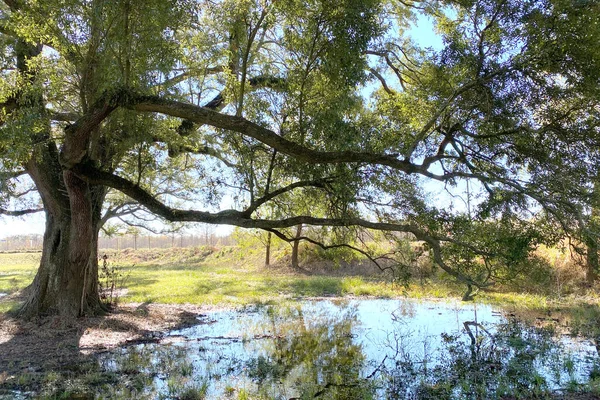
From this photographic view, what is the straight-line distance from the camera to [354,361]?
8055 mm

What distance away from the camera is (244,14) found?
27.1 feet

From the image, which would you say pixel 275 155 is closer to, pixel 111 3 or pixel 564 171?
pixel 111 3

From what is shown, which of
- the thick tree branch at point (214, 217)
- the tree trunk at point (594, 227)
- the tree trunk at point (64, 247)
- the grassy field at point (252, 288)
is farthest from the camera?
the grassy field at point (252, 288)

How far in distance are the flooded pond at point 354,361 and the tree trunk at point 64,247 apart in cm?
285

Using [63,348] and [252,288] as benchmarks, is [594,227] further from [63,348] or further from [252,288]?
[252,288]

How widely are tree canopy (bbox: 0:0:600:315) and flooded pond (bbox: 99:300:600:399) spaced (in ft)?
5.09

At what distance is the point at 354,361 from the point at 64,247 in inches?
302

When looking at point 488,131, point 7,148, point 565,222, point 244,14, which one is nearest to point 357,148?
point 488,131

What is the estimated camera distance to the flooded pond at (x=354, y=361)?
6301 mm

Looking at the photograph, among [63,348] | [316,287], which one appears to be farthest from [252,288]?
[63,348]

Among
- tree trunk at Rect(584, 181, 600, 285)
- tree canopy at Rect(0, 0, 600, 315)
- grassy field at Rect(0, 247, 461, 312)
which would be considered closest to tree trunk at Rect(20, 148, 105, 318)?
tree canopy at Rect(0, 0, 600, 315)

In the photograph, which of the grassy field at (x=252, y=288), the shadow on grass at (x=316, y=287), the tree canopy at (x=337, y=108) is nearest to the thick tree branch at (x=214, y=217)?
the tree canopy at (x=337, y=108)

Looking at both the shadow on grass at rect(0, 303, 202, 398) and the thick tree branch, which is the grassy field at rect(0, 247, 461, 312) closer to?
the shadow on grass at rect(0, 303, 202, 398)

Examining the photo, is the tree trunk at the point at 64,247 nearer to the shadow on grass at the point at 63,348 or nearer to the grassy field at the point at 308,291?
the shadow on grass at the point at 63,348
